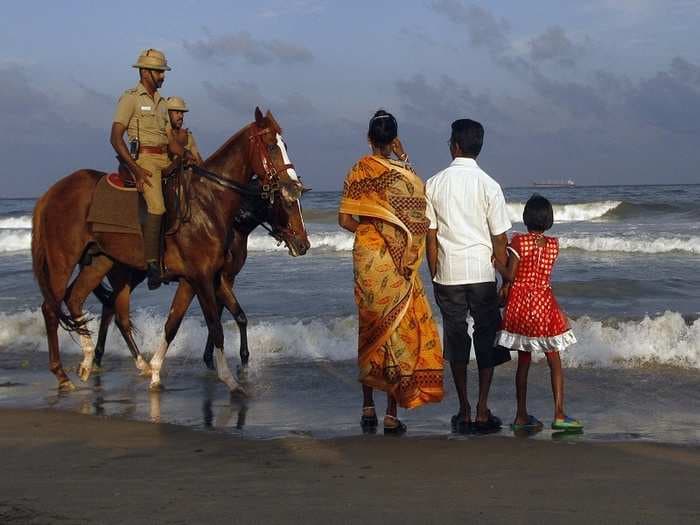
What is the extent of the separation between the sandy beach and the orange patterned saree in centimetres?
40

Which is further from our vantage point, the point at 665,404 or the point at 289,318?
the point at 289,318

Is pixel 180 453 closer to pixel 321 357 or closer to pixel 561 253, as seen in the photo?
pixel 321 357

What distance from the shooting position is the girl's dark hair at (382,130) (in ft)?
20.4

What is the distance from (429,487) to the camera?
4.93 m

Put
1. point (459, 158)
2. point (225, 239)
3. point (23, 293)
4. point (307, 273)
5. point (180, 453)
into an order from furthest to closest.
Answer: point (307, 273), point (23, 293), point (225, 239), point (459, 158), point (180, 453)

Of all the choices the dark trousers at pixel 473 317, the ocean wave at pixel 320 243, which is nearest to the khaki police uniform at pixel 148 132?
the dark trousers at pixel 473 317

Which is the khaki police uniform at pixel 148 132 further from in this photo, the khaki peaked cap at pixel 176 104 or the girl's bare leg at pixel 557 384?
the girl's bare leg at pixel 557 384

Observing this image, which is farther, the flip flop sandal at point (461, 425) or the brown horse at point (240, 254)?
the brown horse at point (240, 254)

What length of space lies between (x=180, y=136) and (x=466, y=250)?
324 centimetres

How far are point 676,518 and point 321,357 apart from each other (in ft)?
19.8

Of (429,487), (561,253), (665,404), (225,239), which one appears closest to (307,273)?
(561,253)

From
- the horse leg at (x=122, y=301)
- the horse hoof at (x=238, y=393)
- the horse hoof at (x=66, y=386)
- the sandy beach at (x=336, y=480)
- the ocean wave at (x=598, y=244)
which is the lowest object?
the horse hoof at (x=66, y=386)

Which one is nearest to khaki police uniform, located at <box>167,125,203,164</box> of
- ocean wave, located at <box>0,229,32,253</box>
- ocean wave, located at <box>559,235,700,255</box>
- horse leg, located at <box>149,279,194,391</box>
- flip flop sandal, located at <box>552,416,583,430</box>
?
horse leg, located at <box>149,279,194,391</box>

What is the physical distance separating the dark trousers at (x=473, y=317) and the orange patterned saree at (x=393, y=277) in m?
0.18
